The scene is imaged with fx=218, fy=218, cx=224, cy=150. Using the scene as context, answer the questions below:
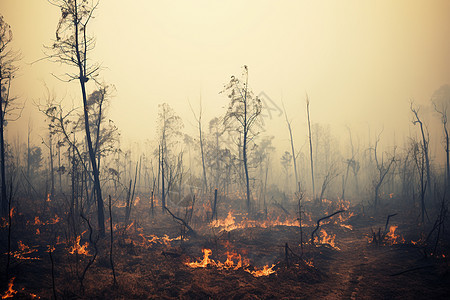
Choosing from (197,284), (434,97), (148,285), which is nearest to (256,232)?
(197,284)

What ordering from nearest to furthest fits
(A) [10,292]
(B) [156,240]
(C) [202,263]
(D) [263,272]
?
(A) [10,292], (D) [263,272], (C) [202,263], (B) [156,240]

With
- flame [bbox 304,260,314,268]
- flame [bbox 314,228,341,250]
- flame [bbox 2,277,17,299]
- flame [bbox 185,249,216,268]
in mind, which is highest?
flame [bbox 2,277,17,299]

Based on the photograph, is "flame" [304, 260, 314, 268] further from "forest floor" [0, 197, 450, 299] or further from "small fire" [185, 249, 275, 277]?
"small fire" [185, 249, 275, 277]

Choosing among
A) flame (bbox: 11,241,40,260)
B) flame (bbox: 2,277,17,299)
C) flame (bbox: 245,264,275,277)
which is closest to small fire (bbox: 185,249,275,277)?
flame (bbox: 245,264,275,277)

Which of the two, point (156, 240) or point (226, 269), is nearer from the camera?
point (226, 269)

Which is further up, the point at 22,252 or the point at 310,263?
the point at 22,252

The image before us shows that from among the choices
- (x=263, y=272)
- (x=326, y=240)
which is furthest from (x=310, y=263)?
(x=326, y=240)

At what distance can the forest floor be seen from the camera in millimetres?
6906

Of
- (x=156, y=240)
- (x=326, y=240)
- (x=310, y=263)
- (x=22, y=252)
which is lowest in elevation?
(x=326, y=240)

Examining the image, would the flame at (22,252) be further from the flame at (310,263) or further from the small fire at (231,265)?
the flame at (310,263)

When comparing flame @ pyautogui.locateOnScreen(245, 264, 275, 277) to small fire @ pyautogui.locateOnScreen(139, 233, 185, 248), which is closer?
flame @ pyautogui.locateOnScreen(245, 264, 275, 277)

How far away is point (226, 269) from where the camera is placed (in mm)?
8844

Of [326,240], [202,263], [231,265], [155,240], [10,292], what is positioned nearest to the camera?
[10,292]

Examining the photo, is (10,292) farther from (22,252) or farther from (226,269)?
(226,269)
